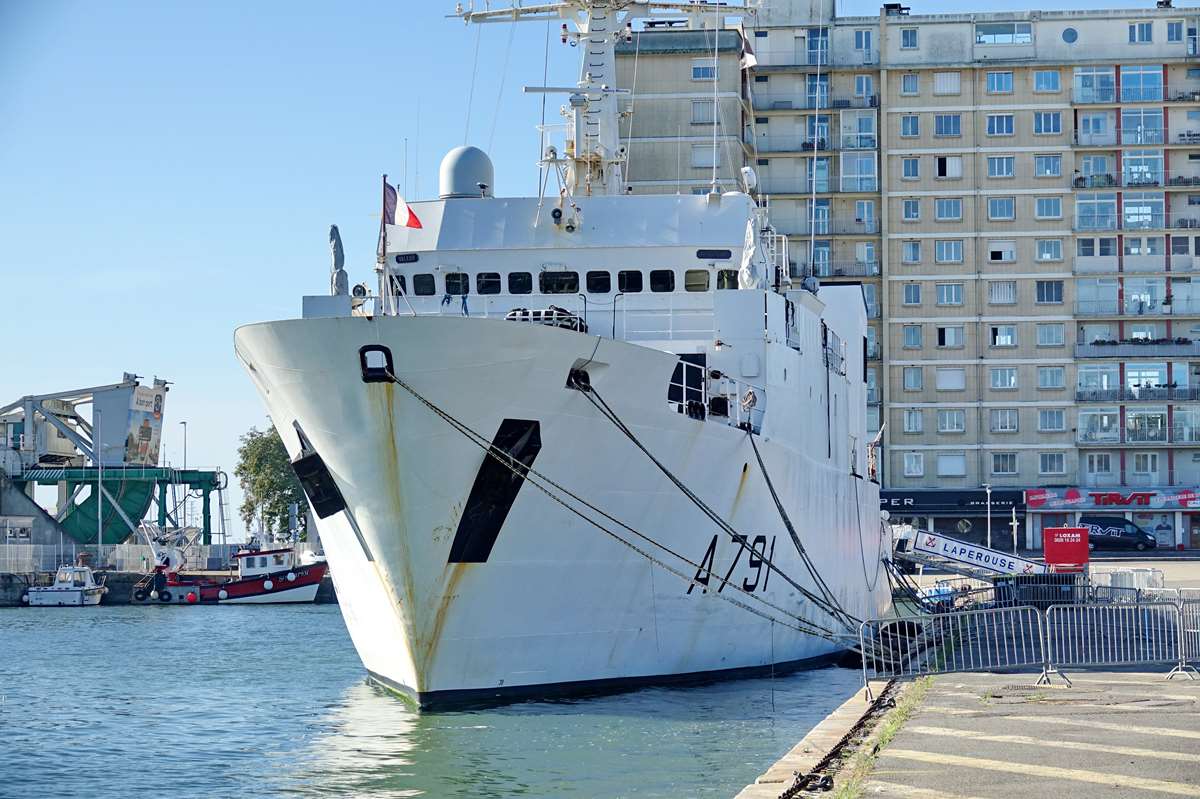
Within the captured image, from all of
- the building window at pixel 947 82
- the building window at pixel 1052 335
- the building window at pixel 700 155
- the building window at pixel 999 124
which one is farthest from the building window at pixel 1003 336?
the building window at pixel 700 155

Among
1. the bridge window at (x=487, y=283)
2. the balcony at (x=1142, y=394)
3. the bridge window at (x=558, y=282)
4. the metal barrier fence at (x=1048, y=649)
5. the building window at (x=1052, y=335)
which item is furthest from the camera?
the building window at (x=1052, y=335)

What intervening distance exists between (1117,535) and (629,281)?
150 feet

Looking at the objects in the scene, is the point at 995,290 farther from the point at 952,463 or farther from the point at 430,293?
the point at 430,293

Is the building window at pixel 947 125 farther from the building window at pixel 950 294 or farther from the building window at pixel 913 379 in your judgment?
the building window at pixel 913 379

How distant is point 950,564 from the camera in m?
36.6

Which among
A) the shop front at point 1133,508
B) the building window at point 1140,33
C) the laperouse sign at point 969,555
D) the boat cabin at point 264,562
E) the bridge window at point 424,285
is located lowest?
the boat cabin at point 264,562

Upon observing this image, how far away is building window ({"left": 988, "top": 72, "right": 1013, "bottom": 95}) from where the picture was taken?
66312 millimetres

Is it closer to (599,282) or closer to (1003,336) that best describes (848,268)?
(1003,336)

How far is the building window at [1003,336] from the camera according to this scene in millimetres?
66250

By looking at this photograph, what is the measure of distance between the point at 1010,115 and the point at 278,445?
3779 cm

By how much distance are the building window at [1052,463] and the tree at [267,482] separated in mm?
34465

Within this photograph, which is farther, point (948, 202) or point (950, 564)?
point (948, 202)

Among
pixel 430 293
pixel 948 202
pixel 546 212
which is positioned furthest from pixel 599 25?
pixel 948 202

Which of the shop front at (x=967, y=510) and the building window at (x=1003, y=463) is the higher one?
the building window at (x=1003, y=463)
